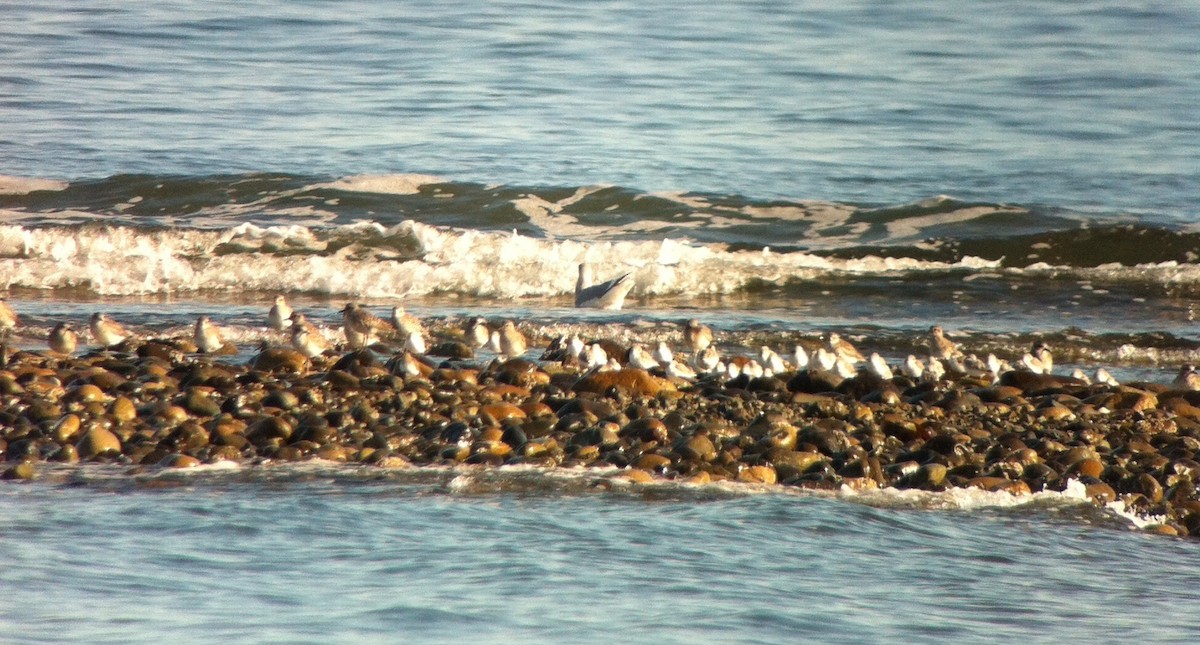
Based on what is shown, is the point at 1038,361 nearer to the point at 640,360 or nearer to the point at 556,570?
the point at 640,360

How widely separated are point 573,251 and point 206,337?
586 centimetres

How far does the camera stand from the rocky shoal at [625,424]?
6.62 m

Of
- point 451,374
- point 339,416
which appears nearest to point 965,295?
point 451,374

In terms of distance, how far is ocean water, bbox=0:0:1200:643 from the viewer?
5.05 metres

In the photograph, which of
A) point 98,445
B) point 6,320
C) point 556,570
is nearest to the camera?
point 556,570

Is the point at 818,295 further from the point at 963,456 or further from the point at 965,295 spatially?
the point at 963,456

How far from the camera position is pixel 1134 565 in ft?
18.4

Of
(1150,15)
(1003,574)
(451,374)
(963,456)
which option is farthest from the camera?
(1150,15)

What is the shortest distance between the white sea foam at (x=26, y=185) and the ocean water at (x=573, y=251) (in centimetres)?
6

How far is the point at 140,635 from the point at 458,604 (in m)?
1.00

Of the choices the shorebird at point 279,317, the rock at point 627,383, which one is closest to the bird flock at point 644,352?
the shorebird at point 279,317

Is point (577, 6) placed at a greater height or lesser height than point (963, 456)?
greater

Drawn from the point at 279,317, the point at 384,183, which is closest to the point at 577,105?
the point at 384,183

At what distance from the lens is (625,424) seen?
7094mm
